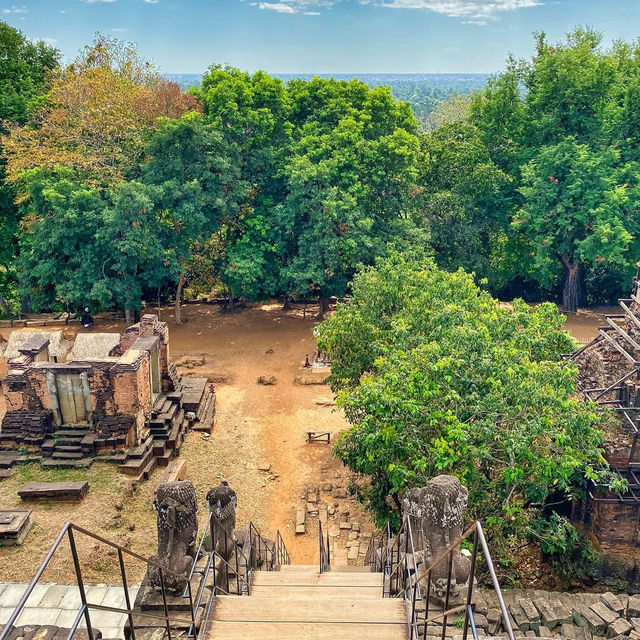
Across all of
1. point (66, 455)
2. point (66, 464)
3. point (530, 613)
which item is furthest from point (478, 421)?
point (66, 455)

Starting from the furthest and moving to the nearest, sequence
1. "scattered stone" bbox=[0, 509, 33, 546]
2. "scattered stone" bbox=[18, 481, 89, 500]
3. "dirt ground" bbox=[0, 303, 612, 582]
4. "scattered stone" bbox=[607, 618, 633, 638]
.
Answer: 1. "scattered stone" bbox=[18, 481, 89, 500]
2. "dirt ground" bbox=[0, 303, 612, 582]
3. "scattered stone" bbox=[0, 509, 33, 546]
4. "scattered stone" bbox=[607, 618, 633, 638]

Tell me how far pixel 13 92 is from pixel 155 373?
16331 millimetres

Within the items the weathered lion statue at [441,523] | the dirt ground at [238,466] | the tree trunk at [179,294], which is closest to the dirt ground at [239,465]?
the dirt ground at [238,466]

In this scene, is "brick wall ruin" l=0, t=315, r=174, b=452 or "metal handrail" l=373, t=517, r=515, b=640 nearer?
"metal handrail" l=373, t=517, r=515, b=640

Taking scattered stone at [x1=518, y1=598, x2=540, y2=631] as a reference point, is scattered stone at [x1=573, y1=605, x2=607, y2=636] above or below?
below

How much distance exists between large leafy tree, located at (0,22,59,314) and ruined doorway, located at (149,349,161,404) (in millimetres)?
11787

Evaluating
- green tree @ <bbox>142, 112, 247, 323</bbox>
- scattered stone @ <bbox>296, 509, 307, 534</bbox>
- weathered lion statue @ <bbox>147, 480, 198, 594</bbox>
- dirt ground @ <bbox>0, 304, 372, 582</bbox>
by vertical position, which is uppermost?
green tree @ <bbox>142, 112, 247, 323</bbox>

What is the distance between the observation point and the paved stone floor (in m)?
10.4

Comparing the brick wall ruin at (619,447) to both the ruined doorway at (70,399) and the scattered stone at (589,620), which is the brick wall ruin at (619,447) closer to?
the scattered stone at (589,620)

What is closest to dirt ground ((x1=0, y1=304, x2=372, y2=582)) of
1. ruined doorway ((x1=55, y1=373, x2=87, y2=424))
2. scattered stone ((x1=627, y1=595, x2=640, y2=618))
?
ruined doorway ((x1=55, y1=373, x2=87, y2=424))

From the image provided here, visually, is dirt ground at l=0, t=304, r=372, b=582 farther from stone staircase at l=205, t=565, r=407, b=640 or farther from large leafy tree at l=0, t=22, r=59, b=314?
stone staircase at l=205, t=565, r=407, b=640

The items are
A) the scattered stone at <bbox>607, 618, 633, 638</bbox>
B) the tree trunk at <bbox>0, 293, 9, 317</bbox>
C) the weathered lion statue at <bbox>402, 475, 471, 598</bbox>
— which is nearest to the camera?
the weathered lion statue at <bbox>402, 475, 471, 598</bbox>

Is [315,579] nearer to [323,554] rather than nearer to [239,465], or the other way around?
[323,554]

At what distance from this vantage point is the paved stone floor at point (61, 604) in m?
10.4
